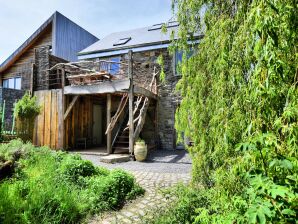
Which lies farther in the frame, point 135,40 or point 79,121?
point 135,40

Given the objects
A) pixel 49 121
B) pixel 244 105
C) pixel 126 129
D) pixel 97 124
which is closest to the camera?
pixel 244 105

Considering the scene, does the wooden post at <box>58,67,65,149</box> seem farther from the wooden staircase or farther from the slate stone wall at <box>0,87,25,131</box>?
the slate stone wall at <box>0,87,25,131</box>

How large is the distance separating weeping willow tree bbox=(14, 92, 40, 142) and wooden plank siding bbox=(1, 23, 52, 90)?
5.65 m

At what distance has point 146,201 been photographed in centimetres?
376

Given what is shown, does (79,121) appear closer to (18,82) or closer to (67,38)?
(18,82)

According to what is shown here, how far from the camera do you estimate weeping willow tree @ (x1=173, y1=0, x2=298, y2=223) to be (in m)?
1.21

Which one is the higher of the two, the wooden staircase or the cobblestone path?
the wooden staircase

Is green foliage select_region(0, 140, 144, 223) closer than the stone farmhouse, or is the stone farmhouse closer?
green foliage select_region(0, 140, 144, 223)

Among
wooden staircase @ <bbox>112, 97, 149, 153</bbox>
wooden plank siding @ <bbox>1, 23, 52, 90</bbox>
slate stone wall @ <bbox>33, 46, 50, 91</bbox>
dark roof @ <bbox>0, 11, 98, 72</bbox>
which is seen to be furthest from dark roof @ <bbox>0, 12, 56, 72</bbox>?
wooden staircase @ <bbox>112, 97, 149, 153</bbox>

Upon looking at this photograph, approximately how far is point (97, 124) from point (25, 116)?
408 centimetres

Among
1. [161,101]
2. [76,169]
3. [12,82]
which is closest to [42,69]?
[12,82]

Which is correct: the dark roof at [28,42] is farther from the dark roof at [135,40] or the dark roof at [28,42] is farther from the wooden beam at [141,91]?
the wooden beam at [141,91]

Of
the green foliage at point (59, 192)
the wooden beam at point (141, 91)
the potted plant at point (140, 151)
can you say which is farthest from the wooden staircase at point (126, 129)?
the green foliage at point (59, 192)

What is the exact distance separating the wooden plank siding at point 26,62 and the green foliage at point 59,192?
957 cm
